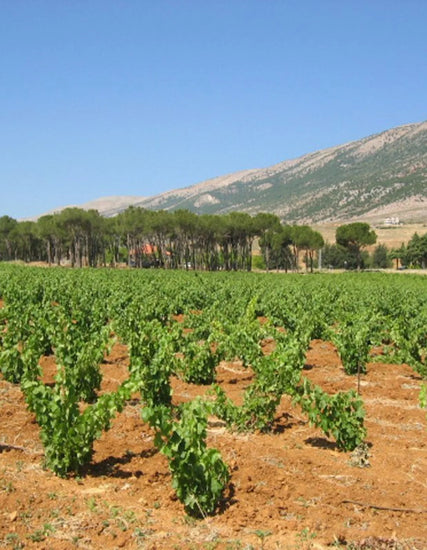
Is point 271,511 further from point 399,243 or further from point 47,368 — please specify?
point 399,243

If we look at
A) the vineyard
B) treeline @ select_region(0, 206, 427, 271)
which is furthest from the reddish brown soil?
treeline @ select_region(0, 206, 427, 271)

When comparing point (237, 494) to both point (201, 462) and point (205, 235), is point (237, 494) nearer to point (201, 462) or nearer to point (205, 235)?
point (201, 462)

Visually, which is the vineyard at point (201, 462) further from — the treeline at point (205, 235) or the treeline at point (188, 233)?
the treeline at point (188, 233)

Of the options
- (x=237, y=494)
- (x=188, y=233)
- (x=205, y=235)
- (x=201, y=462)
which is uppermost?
(x=188, y=233)

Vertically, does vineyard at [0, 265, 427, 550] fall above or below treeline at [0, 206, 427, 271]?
below

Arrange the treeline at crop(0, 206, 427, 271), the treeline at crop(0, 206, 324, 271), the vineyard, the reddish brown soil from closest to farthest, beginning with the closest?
1. the reddish brown soil
2. the vineyard
3. the treeline at crop(0, 206, 324, 271)
4. the treeline at crop(0, 206, 427, 271)

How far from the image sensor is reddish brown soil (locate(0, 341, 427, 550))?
5.25 m

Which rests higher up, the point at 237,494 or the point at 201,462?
the point at 201,462

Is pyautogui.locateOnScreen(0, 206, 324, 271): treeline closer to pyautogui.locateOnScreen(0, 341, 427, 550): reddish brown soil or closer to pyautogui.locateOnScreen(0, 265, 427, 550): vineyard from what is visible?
pyautogui.locateOnScreen(0, 265, 427, 550): vineyard

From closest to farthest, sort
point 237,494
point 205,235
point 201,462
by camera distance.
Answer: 1. point 201,462
2. point 237,494
3. point 205,235

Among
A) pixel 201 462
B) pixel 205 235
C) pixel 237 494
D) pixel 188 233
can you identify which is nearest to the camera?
pixel 201 462

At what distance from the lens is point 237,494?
20.1 ft

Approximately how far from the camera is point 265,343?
1703 centimetres

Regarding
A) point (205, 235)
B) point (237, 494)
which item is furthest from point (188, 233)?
point (237, 494)
